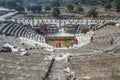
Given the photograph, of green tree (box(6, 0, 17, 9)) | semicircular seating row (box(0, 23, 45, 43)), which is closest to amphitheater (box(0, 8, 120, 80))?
semicircular seating row (box(0, 23, 45, 43))

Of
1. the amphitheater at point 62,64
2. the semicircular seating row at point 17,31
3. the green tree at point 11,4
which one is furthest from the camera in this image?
the green tree at point 11,4

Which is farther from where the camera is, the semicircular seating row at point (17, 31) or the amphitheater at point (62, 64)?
the semicircular seating row at point (17, 31)

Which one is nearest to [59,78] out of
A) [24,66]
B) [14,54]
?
[24,66]

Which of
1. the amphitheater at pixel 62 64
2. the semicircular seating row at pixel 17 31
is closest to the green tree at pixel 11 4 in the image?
the semicircular seating row at pixel 17 31

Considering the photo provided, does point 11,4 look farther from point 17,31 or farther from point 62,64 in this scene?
point 62,64

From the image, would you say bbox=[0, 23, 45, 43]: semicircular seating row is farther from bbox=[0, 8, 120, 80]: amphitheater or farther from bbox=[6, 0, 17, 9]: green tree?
bbox=[6, 0, 17, 9]: green tree

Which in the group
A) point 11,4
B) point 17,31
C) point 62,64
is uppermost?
point 62,64

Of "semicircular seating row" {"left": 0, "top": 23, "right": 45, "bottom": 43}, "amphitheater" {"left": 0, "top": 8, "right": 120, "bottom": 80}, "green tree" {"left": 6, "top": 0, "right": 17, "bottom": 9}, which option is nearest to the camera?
"amphitheater" {"left": 0, "top": 8, "right": 120, "bottom": 80}

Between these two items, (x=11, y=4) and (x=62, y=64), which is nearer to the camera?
(x=62, y=64)

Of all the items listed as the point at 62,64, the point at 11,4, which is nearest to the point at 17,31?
the point at 62,64

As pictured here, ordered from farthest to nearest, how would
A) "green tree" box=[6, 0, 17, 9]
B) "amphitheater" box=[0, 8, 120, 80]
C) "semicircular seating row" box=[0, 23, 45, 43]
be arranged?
1. "green tree" box=[6, 0, 17, 9]
2. "semicircular seating row" box=[0, 23, 45, 43]
3. "amphitheater" box=[0, 8, 120, 80]

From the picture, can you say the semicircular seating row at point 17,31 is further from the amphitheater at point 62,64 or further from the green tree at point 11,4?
the green tree at point 11,4
